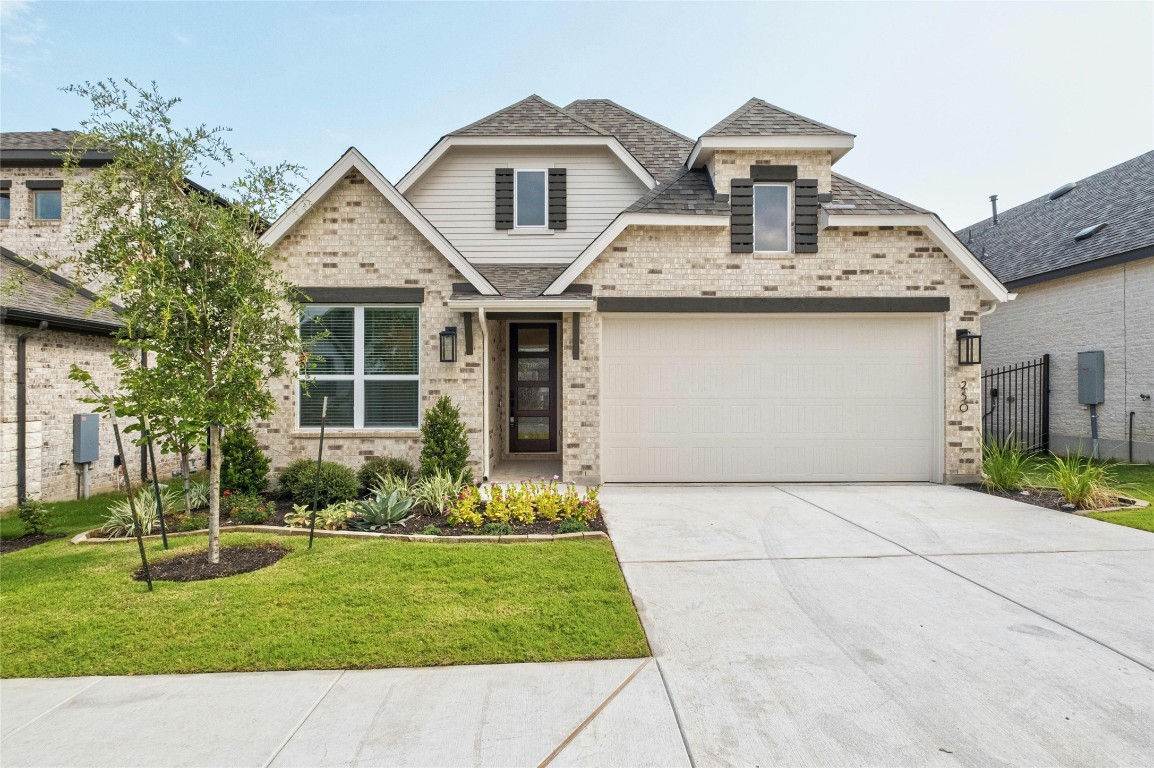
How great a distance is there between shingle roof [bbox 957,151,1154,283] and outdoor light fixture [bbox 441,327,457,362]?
13.0m

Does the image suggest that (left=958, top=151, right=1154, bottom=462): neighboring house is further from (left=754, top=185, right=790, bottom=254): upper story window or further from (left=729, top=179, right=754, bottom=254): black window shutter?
(left=729, top=179, right=754, bottom=254): black window shutter

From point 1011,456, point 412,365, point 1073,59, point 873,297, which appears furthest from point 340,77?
point 1011,456

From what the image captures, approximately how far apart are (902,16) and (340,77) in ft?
31.7

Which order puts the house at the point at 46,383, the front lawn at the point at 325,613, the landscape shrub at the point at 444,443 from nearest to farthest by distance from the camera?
the front lawn at the point at 325,613
the house at the point at 46,383
the landscape shrub at the point at 444,443

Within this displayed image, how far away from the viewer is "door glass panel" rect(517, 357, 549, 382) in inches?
467

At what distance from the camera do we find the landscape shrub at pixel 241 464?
7957 millimetres

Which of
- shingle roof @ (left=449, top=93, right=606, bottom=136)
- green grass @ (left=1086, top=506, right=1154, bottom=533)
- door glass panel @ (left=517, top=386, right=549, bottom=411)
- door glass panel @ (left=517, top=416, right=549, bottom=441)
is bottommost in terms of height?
green grass @ (left=1086, top=506, right=1154, bottom=533)

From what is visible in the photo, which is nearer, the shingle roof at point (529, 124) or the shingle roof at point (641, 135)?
the shingle roof at point (529, 124)

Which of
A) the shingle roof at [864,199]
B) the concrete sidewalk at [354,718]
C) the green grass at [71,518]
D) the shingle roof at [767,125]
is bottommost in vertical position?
the green grass at [71,518]

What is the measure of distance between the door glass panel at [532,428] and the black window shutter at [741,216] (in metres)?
5.16

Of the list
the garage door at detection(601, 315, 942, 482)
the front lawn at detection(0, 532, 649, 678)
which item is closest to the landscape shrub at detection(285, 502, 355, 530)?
the front lawn at detection(0, 532, 649, 678)

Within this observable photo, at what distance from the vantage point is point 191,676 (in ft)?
11.4

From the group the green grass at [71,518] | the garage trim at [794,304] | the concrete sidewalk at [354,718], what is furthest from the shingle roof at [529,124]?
the concrete sidewalk at [354,718]

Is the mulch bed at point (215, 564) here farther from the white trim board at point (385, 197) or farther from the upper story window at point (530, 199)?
the upper story window at point (530, 199)
